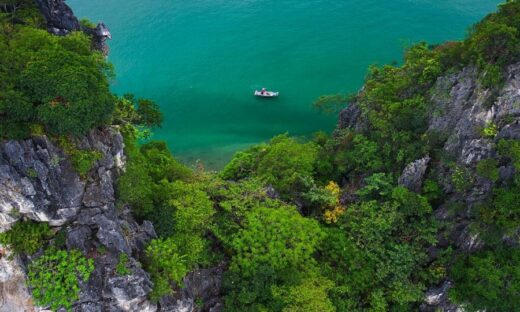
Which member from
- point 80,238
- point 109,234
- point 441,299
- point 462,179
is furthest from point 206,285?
point 462,179

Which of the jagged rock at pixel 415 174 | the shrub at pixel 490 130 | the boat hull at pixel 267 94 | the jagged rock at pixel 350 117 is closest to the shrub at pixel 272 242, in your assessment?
the jagged rock at pixel 415 174

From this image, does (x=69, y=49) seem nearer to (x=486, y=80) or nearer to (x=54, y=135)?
(x=54, y=135)

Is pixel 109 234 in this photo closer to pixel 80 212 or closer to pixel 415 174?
pixel 80 212

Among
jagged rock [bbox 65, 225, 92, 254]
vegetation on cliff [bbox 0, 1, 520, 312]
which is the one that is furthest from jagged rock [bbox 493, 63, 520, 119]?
jagged rock [bbox 65, 225, 92, 254]

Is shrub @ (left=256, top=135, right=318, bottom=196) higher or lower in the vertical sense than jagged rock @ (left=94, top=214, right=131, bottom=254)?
lower

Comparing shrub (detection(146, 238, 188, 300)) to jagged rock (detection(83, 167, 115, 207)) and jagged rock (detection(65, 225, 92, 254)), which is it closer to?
jagged rock (detection(65, 225, 92, 254))

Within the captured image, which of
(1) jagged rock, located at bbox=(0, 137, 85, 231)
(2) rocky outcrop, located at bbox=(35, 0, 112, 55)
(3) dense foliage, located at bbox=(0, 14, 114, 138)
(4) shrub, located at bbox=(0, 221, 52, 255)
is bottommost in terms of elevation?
(4) shrub, located at bbox=(0, 221, 52, 255)
